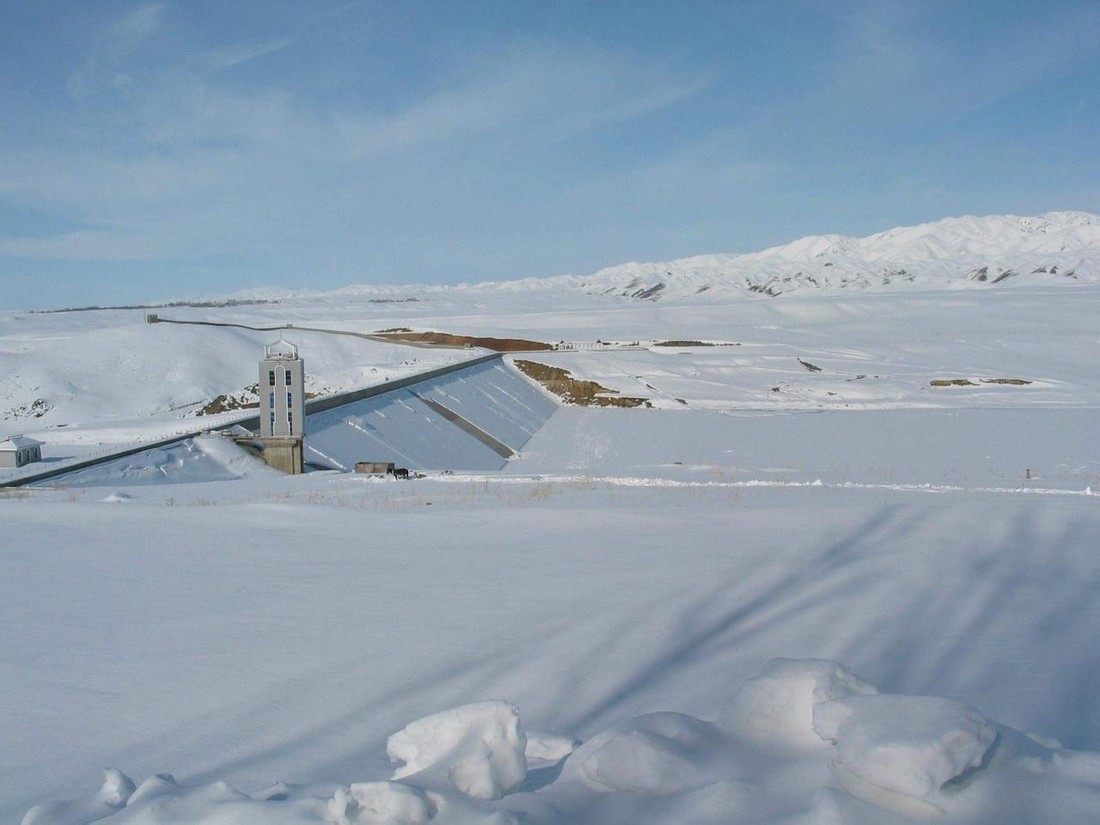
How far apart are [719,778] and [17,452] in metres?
18.5

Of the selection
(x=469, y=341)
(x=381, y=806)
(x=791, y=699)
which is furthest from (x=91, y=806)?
(x=469, y=341)

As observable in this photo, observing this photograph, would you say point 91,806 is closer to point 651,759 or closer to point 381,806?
point 381,806

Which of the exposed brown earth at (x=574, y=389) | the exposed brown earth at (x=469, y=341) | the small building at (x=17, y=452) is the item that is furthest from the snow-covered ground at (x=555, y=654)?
the exposed brown earth at (x=469, y=341)

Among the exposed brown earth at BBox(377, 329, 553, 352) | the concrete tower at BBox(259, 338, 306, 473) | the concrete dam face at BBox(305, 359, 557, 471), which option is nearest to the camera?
the concrete tower at BBox(259, 338, 306, 473)

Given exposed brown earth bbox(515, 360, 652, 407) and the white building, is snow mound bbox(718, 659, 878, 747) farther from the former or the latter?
exposed brown earth bbox(515, 360, 652, 407)

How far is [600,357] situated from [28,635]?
4602cm

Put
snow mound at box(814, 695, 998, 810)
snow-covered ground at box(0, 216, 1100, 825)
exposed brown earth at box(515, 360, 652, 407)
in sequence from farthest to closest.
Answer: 1. exposed brown earth at box(515, 360, 652, 407)
2. snow-covered ground at box(0, 216, 1100, 825)
3. snow mound at box(814, 695, 998, 810)

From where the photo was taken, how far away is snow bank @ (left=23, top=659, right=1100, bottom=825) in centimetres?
225

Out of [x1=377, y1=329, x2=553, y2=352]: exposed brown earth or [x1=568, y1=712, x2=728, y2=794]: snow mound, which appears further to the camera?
[x1=377, y1=329, x2=553, y2=352]: exposed brown earth

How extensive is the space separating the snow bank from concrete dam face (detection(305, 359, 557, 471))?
743 inches

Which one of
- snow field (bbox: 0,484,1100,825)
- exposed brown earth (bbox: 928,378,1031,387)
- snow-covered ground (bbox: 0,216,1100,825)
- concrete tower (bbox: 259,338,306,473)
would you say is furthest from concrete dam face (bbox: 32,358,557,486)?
exposed brown earth (bbox: 928,378,1031,387)

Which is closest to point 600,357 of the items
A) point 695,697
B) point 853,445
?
point 853,445

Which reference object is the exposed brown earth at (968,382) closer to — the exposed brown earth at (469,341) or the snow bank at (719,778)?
the exposed brown earth at (469,341)

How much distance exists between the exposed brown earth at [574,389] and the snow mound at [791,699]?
36054mm
